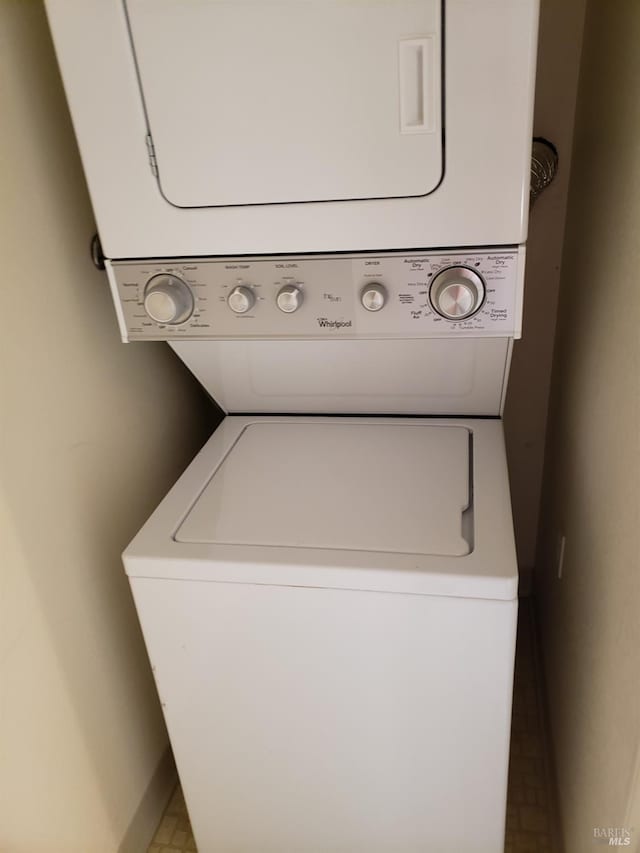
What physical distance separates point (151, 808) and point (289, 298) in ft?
3.98

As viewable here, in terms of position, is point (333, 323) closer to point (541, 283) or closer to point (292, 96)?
point (292, 96)

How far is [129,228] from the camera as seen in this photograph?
1.00m

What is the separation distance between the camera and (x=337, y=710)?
3.55 feet

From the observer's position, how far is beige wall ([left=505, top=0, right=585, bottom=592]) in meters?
1.28

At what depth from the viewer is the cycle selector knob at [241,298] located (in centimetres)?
101

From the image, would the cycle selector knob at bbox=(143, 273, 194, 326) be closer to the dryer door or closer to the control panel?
the control panel

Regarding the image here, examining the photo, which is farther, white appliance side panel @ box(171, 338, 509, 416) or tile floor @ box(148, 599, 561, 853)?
tile floor @ box(148, 599, 561, 853)

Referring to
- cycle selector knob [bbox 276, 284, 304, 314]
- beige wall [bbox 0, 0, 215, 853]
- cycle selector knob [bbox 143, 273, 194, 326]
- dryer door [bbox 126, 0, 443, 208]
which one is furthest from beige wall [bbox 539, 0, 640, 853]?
beige wall [bbox 0, 0, 215, 853]

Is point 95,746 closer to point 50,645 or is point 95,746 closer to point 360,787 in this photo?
point 50,645

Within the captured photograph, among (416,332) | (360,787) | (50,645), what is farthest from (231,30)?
(360,787)
